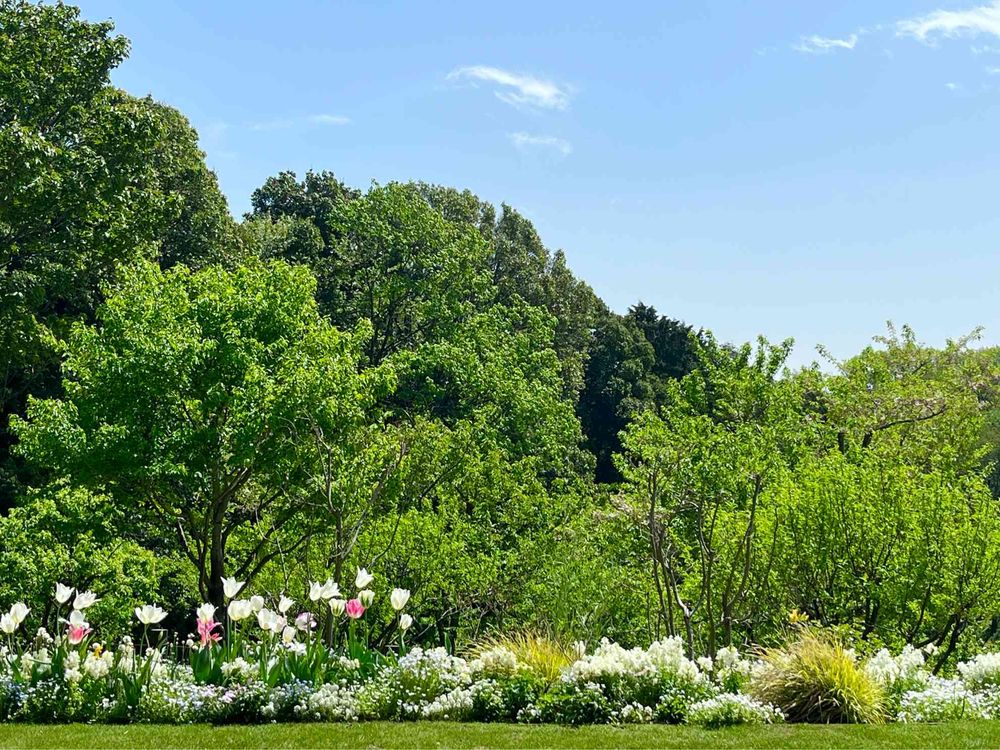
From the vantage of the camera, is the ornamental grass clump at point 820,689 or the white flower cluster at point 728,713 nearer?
the white flower cluster at point 728,713

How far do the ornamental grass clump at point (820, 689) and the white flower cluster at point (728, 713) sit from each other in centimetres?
35

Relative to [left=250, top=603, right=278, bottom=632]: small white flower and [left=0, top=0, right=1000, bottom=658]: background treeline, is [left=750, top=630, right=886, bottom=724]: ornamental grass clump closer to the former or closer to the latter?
[left=0, top=0, right=1000, bottom=658]: background treeline

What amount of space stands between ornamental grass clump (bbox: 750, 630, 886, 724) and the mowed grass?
44 centimetres

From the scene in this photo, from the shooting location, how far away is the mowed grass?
732 centimetres

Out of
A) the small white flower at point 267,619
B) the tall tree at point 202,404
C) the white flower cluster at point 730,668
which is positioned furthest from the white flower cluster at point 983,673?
the tall tree at point 202,404

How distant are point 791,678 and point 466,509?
1207 centimetres

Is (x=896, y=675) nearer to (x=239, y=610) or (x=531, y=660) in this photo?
(x=531, y=660)

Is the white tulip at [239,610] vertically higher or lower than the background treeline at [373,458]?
lower

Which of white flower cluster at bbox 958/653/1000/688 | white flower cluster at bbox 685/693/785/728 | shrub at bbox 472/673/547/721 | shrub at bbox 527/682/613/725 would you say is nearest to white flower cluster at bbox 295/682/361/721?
shrub at bbox 472/673/547/721

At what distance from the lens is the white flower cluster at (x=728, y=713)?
26.7ft

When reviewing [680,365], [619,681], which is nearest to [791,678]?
[619,681]

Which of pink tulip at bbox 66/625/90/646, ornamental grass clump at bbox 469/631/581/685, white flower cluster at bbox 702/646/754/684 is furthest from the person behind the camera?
white flower cluster at bbox 702/646/754/684

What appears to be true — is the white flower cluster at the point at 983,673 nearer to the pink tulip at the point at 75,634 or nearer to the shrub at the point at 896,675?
the shrub at the point at 896,675

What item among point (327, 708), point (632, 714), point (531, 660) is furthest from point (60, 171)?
point (632, 714)
